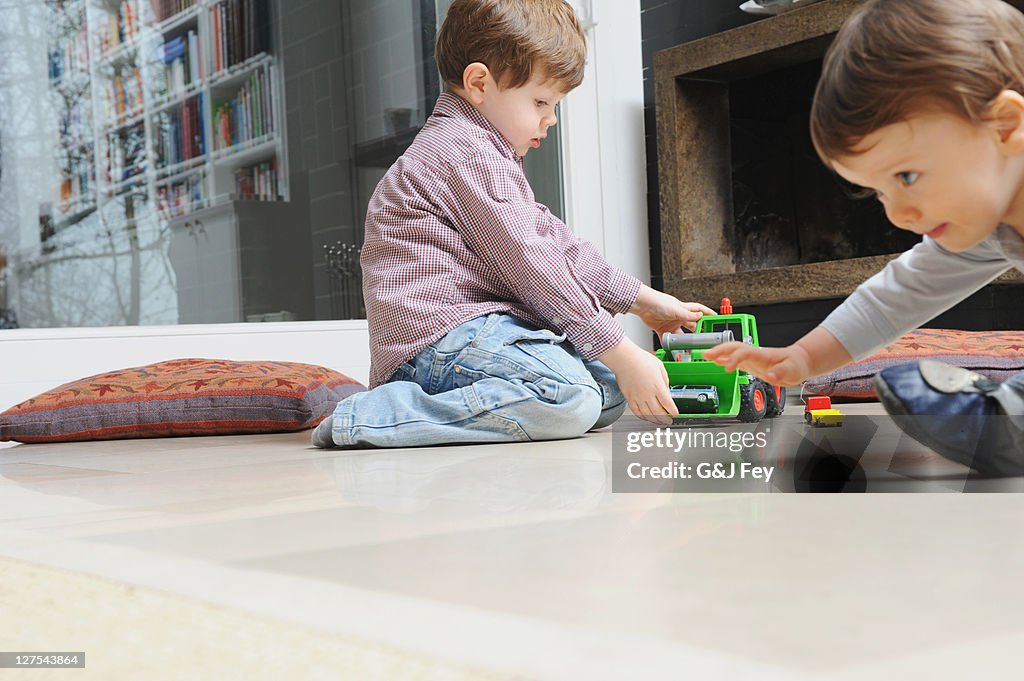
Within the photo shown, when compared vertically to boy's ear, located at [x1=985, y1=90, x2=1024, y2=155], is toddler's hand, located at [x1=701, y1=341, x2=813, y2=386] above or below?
below

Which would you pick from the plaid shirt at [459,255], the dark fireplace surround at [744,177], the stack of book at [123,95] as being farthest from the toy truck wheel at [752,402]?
the stack of book at [123,95]

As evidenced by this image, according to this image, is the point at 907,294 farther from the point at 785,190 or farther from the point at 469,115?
the point at 785,190

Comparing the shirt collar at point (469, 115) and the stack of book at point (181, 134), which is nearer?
the shirt collar at point (469, 115)

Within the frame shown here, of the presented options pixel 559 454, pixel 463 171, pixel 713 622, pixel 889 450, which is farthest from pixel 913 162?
pixel 463 171

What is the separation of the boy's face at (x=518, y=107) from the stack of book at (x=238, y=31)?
59.0 inches

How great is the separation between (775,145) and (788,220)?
0.26m

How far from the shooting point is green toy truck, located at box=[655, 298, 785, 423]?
62.6 inches

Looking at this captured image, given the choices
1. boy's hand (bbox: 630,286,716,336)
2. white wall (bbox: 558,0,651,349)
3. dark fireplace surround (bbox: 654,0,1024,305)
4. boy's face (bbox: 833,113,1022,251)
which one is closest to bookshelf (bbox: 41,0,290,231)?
white wall (bbox: 558,0,651,349)

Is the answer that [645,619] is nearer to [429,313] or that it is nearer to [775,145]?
[429,313]

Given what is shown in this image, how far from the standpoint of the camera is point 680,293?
10.6 feet

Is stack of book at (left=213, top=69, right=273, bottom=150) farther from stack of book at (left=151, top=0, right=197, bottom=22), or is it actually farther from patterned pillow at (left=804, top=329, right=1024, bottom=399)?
patterned pillow at (left=804, top=329, right=1024, bottom=399)

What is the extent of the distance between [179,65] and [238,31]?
19 centimetres

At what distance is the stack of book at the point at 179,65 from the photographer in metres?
2.88

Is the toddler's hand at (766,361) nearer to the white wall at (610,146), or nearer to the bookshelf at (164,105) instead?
the bookshelf at (164,105)
